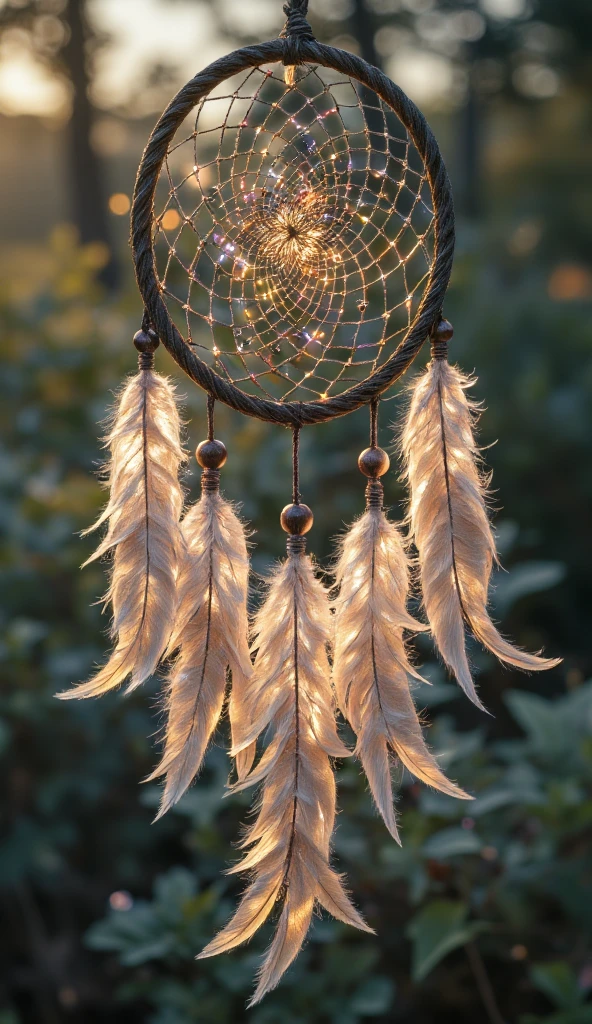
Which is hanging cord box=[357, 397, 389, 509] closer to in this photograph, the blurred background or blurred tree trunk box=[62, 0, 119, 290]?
the blurred background

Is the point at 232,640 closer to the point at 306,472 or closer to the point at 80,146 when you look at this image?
the point at 306,472

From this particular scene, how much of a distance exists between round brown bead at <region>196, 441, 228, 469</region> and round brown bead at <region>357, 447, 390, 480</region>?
0.47ft

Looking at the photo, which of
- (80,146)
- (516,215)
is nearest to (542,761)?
(80,146)

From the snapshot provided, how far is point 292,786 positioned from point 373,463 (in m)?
0.34

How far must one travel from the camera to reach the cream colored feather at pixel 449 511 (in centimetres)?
96

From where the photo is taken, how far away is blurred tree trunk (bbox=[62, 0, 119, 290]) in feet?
18.3

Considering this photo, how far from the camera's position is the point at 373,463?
93cm

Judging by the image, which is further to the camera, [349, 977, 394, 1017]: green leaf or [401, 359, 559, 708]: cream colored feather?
[349, 977, 394, 1017]: green leaf

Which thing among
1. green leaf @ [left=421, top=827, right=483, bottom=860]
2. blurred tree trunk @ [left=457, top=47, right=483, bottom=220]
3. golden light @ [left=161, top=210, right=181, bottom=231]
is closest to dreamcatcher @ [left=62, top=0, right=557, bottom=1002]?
golden light @ [left=161, top=210, right=181, bottom=231]

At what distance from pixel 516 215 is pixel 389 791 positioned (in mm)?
10314

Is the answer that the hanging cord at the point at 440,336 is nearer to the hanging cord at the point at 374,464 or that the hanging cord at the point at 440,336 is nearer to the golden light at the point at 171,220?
Result: the hanging cord at the point at 374,464

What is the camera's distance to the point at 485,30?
7.14 meters

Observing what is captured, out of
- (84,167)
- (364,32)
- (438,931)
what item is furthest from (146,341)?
(84,167)

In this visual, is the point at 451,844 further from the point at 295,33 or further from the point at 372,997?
the point at 295,33
